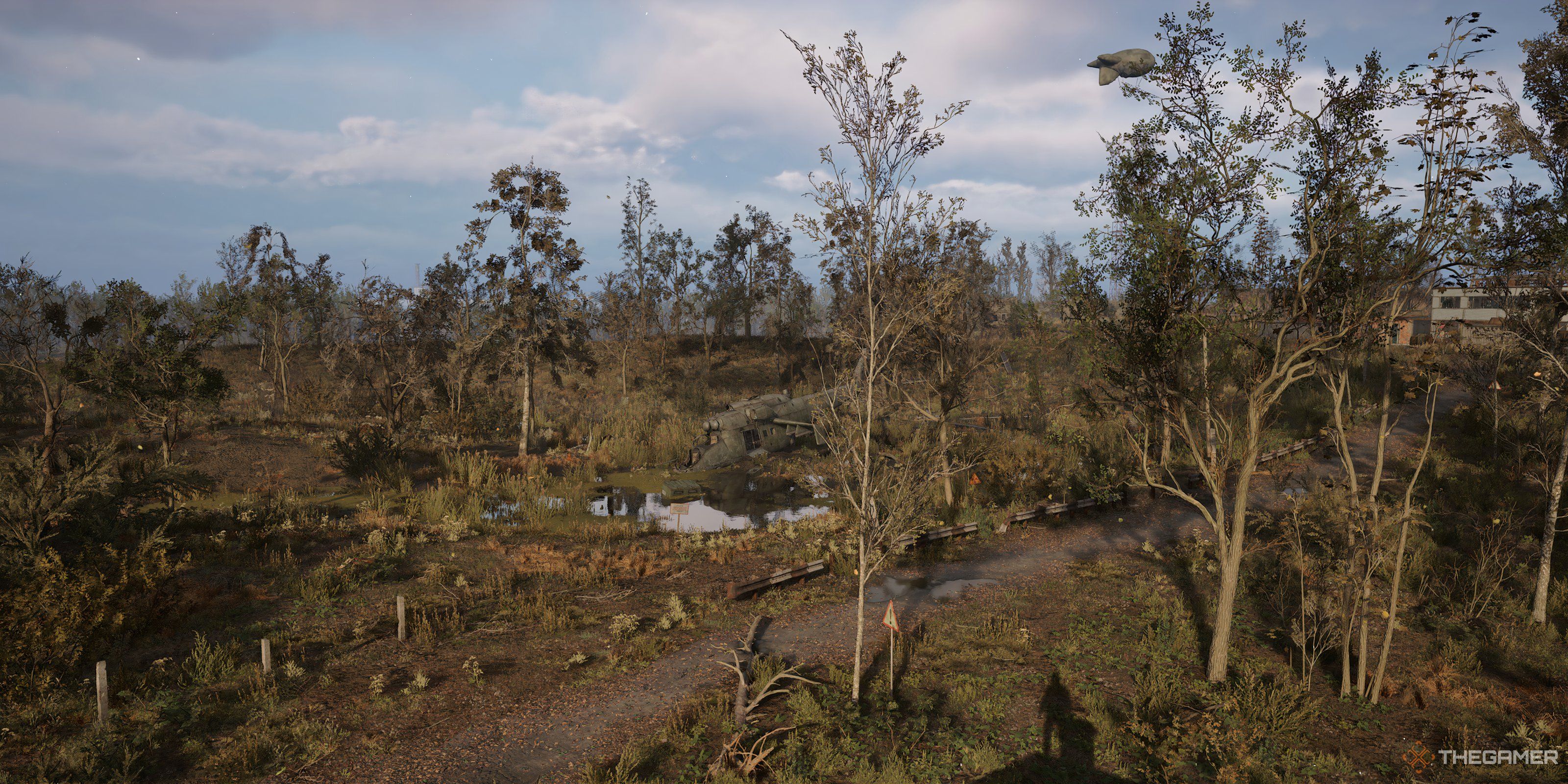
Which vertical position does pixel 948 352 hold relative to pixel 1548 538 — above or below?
above

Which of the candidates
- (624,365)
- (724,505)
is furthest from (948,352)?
(624,365)

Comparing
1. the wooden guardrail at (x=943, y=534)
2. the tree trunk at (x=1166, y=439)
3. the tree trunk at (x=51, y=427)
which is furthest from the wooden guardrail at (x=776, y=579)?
the tree trunk at (x=51, y=427)

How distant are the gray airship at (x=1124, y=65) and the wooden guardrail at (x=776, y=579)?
10.6 m

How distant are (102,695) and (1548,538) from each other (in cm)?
2085

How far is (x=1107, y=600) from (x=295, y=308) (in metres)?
39.9

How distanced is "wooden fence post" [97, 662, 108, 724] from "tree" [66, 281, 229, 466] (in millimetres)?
10809

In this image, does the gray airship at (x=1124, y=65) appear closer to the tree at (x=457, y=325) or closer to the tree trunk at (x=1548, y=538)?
the tree trunk at (x=1548, y=538)

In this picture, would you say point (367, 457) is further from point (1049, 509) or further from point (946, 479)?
point (1049, 509)

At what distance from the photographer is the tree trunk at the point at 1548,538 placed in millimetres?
11562

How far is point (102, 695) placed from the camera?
343 inches

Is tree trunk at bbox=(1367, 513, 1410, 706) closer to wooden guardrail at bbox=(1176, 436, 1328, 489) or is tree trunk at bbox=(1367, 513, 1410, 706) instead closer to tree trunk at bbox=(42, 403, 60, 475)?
wooden guardrail at bbox=(1176, 436, 1328, 489)

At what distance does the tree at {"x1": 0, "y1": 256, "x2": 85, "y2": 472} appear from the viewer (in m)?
16.4

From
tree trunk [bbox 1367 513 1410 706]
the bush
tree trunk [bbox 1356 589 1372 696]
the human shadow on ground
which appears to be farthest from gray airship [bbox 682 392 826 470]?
tree trunk [bbox 1367 513 1410 706]

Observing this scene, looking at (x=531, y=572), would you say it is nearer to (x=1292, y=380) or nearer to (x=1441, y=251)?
(x=1292, y=380)
